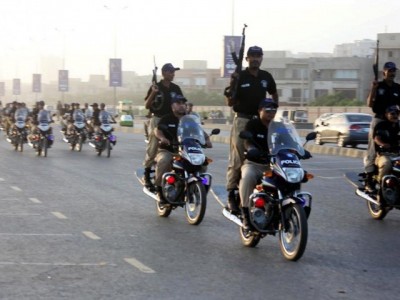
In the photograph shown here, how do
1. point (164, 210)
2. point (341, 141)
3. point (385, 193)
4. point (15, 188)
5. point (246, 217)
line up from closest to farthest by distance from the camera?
point (246, 217)
point (385, 193)
point (164, 210)
point (15, 188)
point (341, 141)

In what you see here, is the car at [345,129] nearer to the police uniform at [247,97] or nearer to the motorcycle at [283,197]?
the police uniform at [247,97]

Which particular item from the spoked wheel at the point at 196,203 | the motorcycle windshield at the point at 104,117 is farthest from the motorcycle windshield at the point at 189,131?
the motorcycle windshield at the point at 104,117

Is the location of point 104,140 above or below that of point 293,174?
below

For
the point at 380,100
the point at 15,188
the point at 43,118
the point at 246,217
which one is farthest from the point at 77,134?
the point at 246,217

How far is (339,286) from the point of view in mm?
7820

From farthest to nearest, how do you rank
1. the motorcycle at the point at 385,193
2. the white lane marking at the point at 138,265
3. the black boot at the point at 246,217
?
the motorcycle at the point at 385,193, the black boot at the point at 246,217, the white lane marking at the point at 138,265

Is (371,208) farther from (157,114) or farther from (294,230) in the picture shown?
(294,230)

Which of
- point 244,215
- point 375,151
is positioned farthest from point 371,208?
point 244,215

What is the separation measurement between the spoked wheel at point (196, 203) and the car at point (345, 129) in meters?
25.3

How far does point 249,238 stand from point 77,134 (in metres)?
22.4

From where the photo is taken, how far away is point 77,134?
31.8 m

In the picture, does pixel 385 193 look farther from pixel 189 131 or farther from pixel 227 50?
pixel 227 50

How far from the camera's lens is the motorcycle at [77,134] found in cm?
3156

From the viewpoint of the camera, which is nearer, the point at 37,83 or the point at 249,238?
the point at 249,238
